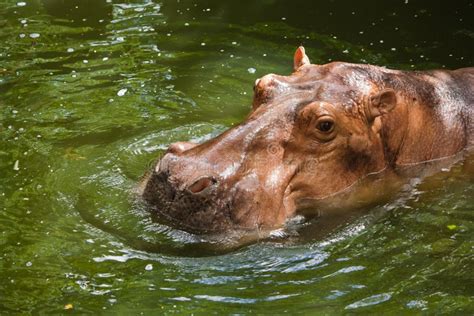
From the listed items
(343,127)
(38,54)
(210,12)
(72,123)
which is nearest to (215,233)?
(343,127)

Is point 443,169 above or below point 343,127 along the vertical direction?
below

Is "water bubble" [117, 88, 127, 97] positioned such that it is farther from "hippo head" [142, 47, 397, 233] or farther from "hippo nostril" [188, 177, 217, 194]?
"hippo nostril" [188, 177, 217, 194]

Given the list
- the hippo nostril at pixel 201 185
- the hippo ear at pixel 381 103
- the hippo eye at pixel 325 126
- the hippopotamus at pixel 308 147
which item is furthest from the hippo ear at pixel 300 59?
the hippo nostril at pixel 201 185

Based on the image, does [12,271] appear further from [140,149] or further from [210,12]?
[210,12]

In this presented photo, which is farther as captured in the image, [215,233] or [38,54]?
[38,54]

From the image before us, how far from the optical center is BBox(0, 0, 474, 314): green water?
21.0 feet

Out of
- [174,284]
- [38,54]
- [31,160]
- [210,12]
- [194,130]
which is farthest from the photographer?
[210,12]

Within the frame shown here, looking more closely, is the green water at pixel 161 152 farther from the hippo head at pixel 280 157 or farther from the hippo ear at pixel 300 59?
the hippo ear at pixel 300 59

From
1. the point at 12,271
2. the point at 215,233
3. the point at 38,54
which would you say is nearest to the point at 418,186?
the point at 215,233

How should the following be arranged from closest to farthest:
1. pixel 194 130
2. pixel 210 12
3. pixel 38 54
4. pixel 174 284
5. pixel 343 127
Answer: pixel 174 284
pixel 343 127
pixel 194 130
pixel 38 54
pixel 210 12

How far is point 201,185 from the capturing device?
6.51m

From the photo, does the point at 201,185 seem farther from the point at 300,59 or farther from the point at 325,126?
the point at 300,59

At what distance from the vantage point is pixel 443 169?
7.92 m

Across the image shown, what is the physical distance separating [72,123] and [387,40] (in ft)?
13.4
